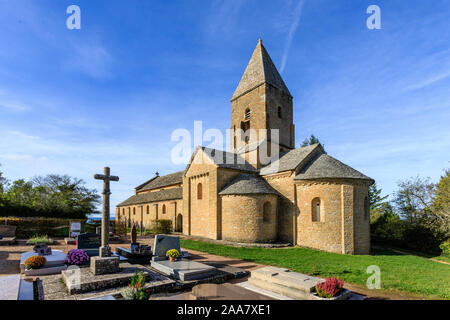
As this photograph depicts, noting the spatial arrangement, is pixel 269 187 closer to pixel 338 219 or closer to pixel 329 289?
pixel 338 219

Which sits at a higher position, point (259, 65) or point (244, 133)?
point (259, 65)

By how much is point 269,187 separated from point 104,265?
15.4 metres

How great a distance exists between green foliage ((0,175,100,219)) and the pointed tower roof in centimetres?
2755

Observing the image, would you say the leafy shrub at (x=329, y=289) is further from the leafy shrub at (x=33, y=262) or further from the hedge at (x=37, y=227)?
the hedge at (x=37, y=227)

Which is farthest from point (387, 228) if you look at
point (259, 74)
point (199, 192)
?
point (259, 74)

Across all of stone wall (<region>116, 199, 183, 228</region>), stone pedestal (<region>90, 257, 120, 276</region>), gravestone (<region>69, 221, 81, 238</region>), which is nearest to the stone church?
stone wall (<region>116, 199, 183, 228</region>)

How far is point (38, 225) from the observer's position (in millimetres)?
22312

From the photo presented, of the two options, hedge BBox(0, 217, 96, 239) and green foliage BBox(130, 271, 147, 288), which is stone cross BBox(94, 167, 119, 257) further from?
hedge BBox(0, 217, 96, 239)

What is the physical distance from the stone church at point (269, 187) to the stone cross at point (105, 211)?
39.6ft

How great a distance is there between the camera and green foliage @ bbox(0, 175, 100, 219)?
28.0m

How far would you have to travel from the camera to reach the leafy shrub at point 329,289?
21.2 ft

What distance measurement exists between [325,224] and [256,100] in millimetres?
14934
